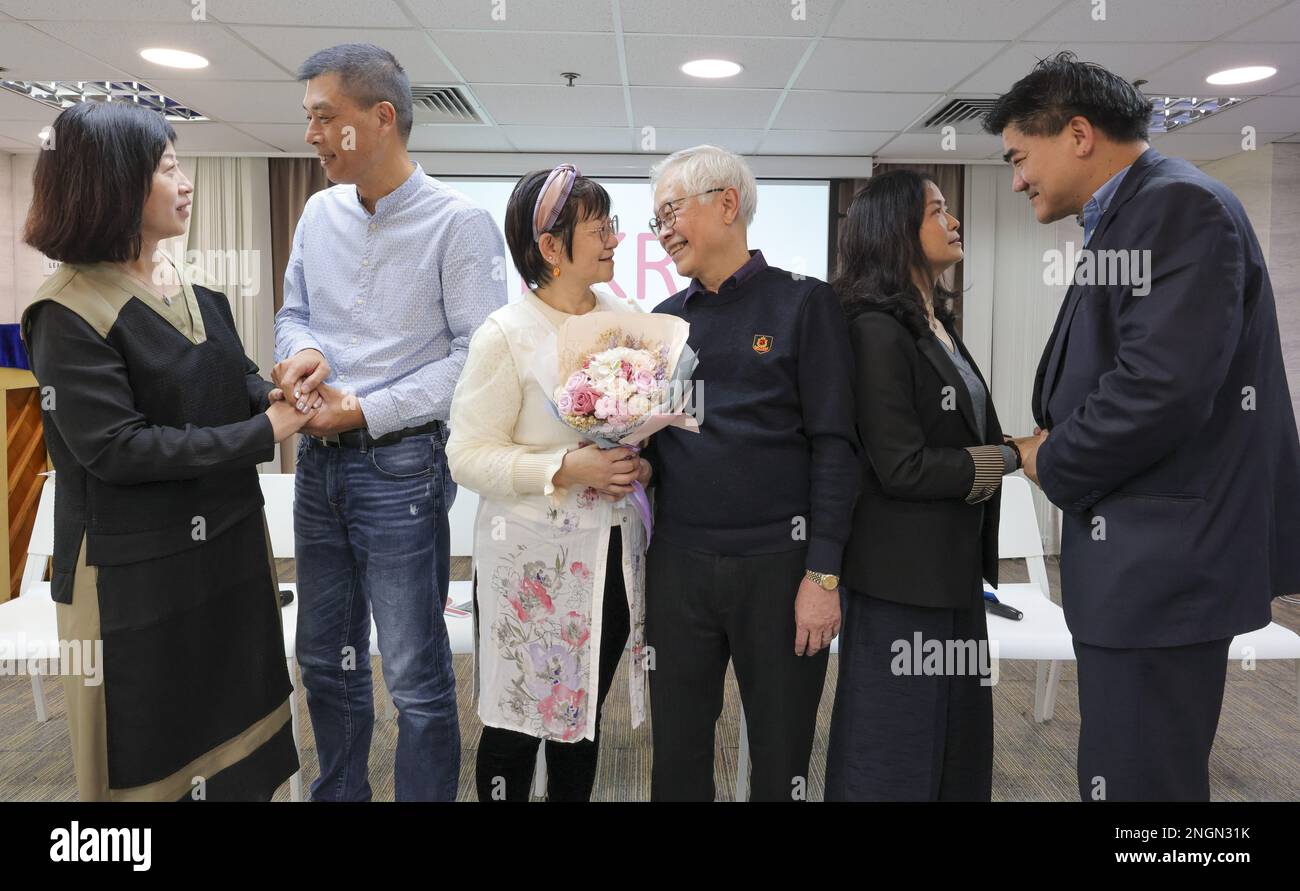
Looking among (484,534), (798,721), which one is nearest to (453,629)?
(484,534)

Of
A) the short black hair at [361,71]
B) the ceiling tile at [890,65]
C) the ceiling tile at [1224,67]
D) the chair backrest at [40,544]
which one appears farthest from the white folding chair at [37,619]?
the ceiling tile at [1224,67]

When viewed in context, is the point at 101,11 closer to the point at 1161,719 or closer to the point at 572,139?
the point at 572,139

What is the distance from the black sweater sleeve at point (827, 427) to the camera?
1660mm

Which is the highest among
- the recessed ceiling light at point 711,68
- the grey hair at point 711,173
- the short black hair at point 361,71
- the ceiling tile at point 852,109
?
the ceiling tile at point 852,109

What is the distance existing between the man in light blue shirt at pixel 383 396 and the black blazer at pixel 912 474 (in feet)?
2.76

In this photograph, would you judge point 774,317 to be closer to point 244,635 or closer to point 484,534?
point 484,534

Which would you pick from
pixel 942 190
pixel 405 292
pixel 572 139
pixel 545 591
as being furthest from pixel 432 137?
pixel 545 591

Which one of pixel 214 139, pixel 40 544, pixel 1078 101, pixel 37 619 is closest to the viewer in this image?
pixel 1078 101

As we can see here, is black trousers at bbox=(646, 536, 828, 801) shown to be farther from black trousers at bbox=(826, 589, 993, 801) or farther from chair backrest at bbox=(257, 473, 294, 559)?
chair backrest at bbox=(257, 473, 294, 559)

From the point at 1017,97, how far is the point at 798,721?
4.13 ft

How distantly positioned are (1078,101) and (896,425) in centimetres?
66

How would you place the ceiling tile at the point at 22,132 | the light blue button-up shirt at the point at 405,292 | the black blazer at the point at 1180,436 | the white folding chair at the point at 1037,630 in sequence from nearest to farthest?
the black blazer at the point at 1180,436
the light blue button-up shirt at the point at 405,292
the white folding chair at the point at 1037,630
the ceiling tile at the point at 22,132

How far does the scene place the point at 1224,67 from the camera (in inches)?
161

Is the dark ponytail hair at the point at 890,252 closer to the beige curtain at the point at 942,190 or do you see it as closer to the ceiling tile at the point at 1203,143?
the beige curtain at the point at 942,190
